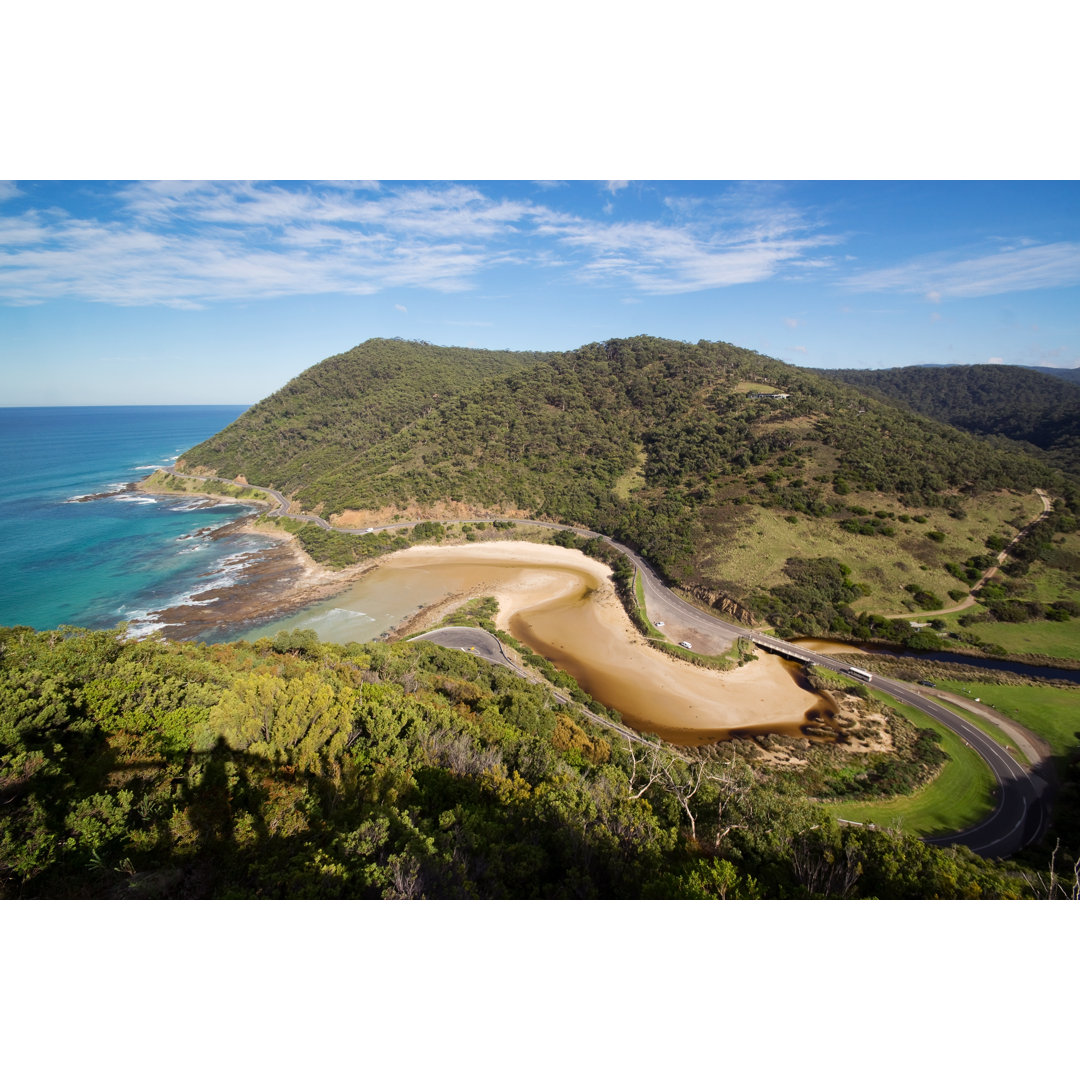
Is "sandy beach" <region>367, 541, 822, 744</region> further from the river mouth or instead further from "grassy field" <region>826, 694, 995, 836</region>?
"grassy field" <region>826, 694, 995, 836</region>

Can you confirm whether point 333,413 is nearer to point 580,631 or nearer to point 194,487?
point 194,487

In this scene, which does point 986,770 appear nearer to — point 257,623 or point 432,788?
point 432,788

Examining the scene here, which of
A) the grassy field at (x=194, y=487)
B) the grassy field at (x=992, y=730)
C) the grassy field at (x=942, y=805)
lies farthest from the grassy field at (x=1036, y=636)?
the grassy field at (x=194, y=487)

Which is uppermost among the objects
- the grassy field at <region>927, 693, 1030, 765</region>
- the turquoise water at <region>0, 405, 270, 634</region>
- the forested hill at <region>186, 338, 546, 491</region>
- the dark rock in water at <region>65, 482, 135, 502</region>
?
the forested hill at <region>186, 338, 546, 491</region>

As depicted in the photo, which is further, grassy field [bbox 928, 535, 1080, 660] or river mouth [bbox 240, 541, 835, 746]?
grassy field [bbox 928, 535, 1080, 660]

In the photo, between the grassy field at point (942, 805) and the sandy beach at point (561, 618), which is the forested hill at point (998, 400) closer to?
the grassy field at point (942, 805)

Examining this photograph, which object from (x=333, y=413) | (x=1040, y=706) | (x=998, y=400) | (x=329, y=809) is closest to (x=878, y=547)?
(x=1040, y=706)

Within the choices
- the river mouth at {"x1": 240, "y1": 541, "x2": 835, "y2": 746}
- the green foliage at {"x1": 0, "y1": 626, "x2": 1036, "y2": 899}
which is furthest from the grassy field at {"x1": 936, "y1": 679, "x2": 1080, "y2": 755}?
the green foliage at {"x1": 0, "y1": 626, "x2": 1036, "y2": 899}
